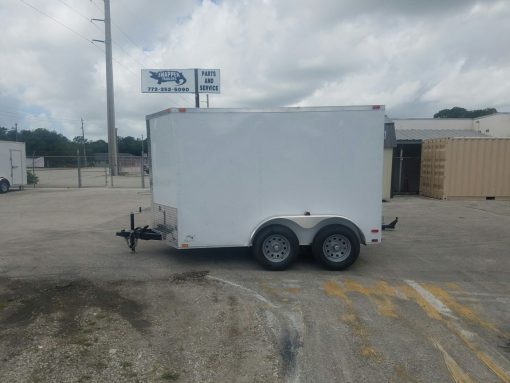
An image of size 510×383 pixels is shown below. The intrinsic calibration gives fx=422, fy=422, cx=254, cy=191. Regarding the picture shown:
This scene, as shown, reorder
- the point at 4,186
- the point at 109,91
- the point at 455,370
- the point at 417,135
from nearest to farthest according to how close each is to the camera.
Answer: the point at 455,370 → the point at 4,186 → the point at 417,135 → the point at 109,91

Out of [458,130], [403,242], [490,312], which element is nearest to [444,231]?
[403,242]

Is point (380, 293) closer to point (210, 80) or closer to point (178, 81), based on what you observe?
point (178, 81)

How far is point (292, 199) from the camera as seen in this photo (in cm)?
712

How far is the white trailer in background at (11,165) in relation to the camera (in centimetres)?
2248

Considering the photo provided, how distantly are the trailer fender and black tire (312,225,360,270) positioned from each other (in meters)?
0.08

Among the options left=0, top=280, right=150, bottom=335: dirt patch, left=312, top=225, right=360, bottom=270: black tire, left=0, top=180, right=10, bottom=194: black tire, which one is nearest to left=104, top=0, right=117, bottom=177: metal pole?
left=0, top=180, right=10, bottom=194: black tire

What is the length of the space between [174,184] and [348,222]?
9.82ft

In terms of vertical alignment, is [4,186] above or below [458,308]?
above

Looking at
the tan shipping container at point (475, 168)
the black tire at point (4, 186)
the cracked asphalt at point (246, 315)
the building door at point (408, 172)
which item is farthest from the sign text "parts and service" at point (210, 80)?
the cracked asphalt at point (246, 315)

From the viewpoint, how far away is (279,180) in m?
7.09

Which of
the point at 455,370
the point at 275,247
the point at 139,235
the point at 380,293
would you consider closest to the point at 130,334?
the point at 275,247

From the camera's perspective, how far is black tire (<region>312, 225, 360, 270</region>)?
7043 mm

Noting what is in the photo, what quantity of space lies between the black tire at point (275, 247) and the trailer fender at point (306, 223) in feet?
0.25

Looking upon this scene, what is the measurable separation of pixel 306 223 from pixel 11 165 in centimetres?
2137
